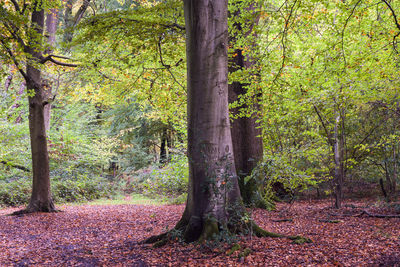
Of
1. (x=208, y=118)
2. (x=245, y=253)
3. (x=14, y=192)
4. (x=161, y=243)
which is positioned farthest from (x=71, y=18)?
(x=245, y=253)

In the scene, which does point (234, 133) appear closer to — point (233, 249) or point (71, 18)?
point (233, 249)

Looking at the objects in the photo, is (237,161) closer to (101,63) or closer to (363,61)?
(363,61)

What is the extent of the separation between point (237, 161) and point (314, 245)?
13.2 ft

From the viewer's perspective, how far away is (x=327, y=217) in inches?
241

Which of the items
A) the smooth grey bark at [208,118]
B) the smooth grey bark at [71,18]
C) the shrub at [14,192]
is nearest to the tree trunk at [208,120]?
the smooth grey bark at [208,118]

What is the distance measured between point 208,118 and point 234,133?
3897mm

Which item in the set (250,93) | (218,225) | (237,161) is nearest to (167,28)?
(250,93)

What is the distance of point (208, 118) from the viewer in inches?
160

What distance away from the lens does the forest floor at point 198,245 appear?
3451mm

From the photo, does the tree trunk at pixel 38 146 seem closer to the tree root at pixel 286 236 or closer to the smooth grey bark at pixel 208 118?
the smooth grey bark at pixel 208 118

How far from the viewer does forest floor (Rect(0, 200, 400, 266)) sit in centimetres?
345

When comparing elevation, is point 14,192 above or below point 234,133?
below

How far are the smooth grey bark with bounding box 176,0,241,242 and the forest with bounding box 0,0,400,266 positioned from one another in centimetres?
2

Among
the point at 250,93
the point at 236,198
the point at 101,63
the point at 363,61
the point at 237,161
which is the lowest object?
the point at 236,198
